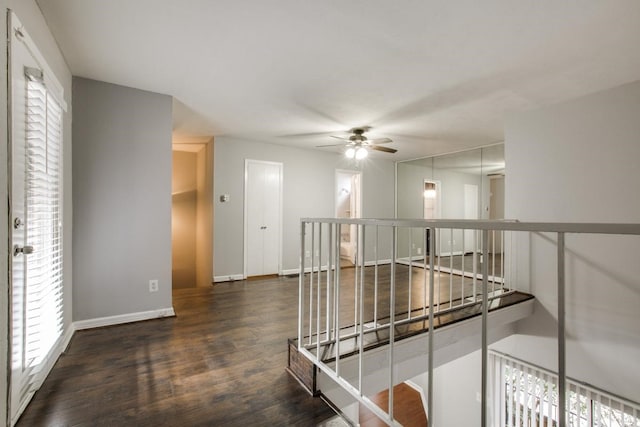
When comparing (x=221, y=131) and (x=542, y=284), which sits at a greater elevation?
(x=221, y=131)

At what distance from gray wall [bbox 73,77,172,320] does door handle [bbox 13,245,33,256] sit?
1.25 meters

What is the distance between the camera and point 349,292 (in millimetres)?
4180

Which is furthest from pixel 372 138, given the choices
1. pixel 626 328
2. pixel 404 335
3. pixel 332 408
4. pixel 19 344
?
pixel 19 344

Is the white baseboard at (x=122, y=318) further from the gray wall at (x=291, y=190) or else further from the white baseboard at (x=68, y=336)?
the gray wall at (x=291, y=190)

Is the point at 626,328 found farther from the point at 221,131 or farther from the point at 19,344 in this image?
the point at 221,131

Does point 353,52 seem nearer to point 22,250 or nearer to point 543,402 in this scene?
point 22,250

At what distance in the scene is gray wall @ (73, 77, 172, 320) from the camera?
271cm

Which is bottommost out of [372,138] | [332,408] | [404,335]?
[332,408]

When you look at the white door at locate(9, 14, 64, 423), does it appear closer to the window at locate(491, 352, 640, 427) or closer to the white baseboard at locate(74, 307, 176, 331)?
the white baseboard at locate(74, 307, 176, 331)

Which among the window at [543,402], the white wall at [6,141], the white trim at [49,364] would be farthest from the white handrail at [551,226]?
the window at [543,402]

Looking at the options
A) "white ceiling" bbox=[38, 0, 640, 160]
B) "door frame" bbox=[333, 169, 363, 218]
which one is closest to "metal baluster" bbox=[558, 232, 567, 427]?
"white ceiling" bbox=[38, 0, 640, 160]

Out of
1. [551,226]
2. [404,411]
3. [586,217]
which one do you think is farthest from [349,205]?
[551,226]

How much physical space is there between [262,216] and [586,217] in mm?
4322

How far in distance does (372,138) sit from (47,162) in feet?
13.3
